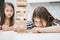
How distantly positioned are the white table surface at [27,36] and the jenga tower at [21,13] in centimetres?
9

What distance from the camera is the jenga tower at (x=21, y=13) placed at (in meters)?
1.36

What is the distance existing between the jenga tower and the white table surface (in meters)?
0.09

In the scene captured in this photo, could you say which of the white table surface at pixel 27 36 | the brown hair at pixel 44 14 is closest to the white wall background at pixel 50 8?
the brown hair at pixel 44 14

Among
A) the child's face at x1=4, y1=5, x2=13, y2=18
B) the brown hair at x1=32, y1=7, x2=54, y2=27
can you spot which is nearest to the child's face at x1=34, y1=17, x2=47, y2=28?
the brown hair at x1=32, y1=7, x2=54, y2=27

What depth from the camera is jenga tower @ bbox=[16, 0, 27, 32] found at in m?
1.36

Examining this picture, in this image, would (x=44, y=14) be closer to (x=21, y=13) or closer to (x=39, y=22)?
(x=39, y=22)

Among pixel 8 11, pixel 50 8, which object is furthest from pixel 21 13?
pixel 50 8

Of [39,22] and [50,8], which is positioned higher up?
[50,8]

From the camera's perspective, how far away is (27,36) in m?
1.35

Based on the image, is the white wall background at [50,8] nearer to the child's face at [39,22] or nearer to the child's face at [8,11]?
the child's face at [39,22]

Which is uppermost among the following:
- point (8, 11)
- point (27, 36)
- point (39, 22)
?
point (8, 11)

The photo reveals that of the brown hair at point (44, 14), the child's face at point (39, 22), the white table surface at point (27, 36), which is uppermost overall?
the brown hair at point (44, 14)

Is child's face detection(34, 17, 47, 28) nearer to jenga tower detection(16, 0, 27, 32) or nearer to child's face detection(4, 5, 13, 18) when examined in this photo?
jenga tower detection(16, 0, 27, 32)

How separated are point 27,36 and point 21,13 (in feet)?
0.76
